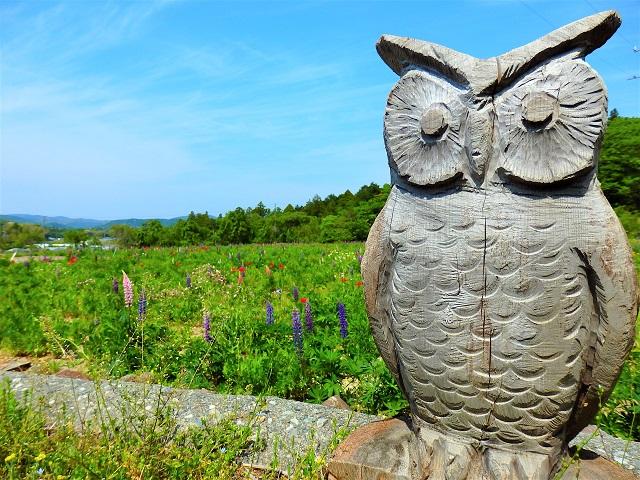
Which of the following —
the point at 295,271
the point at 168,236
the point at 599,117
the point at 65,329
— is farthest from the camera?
the point at 168,236

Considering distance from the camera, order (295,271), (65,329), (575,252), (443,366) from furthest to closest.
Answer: (295,271) → (65,329) → (443,366) → (575,252)

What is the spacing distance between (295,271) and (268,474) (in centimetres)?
755

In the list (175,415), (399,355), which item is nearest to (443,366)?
(399,355)

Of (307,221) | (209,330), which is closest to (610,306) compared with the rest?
(209,330)

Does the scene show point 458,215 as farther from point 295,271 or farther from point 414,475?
point 295,271

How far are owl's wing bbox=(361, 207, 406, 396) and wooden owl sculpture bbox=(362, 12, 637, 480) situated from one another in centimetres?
5

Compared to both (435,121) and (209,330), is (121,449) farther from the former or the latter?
(435,121)

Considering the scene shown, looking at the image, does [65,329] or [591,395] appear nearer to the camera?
[591,395]

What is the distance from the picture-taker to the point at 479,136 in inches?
65.9

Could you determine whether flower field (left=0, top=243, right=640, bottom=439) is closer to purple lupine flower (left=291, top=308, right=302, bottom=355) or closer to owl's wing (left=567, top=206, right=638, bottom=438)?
purple lupine flower (left=291, top=308, right=302, bottom=355)

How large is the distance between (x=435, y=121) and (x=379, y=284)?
0.71m

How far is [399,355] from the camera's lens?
2.02 m

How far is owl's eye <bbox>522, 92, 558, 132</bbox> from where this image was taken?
1.59 m

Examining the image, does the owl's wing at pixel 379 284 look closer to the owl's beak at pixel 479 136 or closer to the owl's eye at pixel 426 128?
the owl's eye at pixel 426 128
